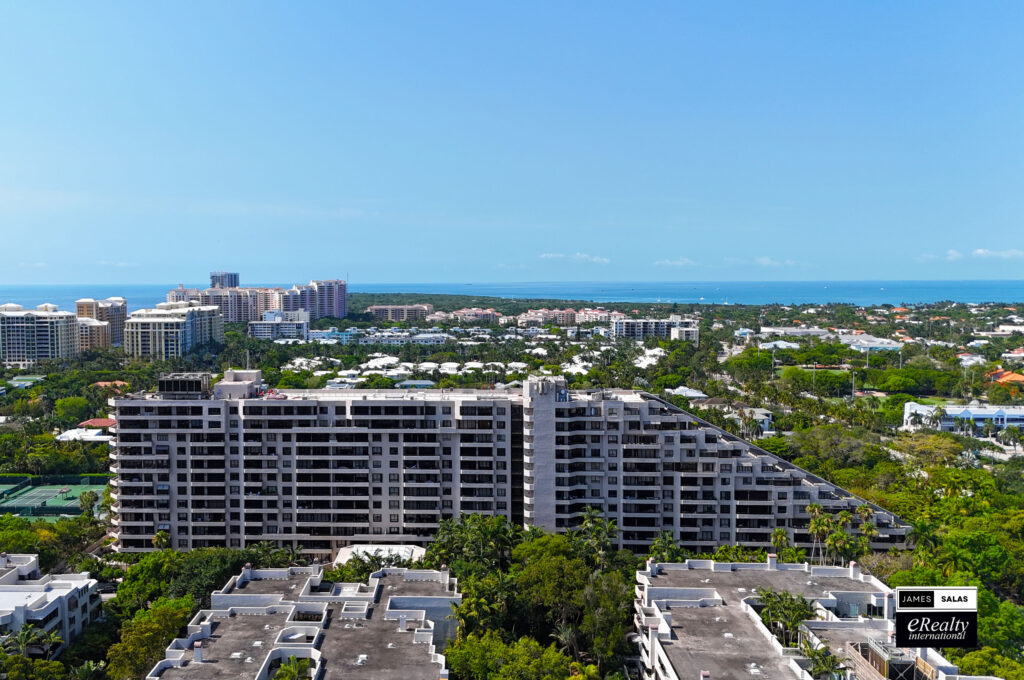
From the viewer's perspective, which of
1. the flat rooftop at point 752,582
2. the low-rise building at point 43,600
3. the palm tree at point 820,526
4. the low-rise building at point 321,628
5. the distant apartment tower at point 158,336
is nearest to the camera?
the low-rise building at point 321,628

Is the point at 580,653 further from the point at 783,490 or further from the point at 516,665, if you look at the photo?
the point at 783,490

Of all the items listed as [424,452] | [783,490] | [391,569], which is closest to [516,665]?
[391,569]

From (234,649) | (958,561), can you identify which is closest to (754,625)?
(958,561)

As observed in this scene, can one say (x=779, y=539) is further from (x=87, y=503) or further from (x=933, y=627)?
(x=87, y=503)

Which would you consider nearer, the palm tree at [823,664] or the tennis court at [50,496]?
the palm tree at [823,664]

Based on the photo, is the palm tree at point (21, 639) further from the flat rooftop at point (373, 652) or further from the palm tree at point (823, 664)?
the palm tree at point (823, 664)

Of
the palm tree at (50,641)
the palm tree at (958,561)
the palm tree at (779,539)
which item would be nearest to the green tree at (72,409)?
the palm tree at (50,641)
